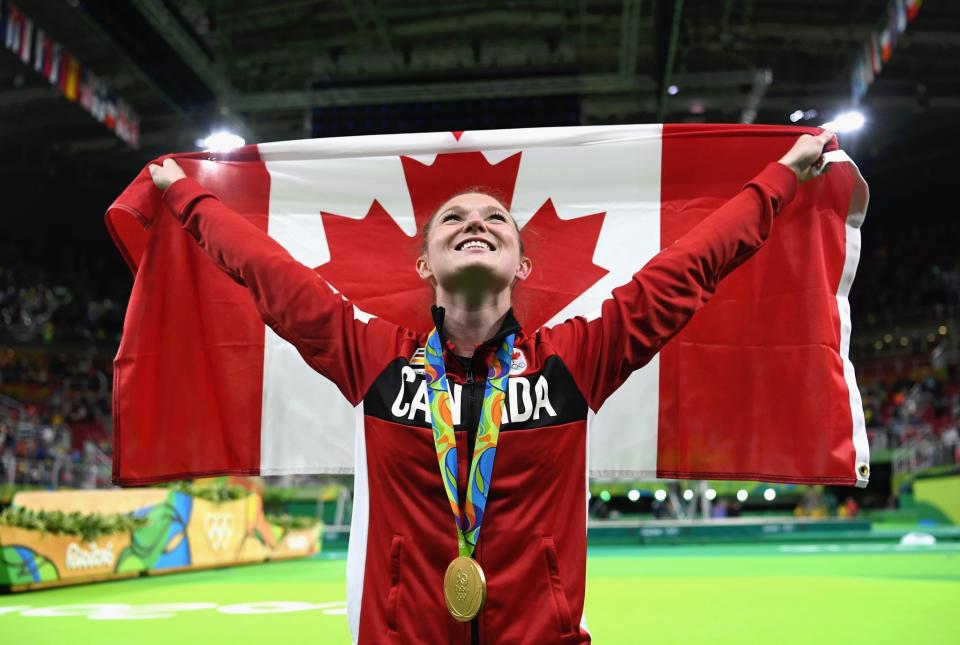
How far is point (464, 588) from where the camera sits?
198cm

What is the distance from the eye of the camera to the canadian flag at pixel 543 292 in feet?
10.2

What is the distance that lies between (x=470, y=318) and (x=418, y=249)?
1.08 metres

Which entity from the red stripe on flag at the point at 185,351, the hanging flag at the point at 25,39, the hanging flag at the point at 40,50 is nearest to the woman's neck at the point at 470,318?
the red stripe on flag at the point at 185,351

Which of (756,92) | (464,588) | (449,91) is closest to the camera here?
(464,588)

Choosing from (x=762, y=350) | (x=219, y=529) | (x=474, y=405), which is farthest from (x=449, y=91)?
(x=474, y=405)

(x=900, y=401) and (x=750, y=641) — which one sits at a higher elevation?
(x=900, y=401)

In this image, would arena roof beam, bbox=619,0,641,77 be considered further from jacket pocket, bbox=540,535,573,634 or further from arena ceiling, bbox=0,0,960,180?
jacket pocket, bbox=540,535,573,634

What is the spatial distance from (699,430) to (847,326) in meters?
0.66

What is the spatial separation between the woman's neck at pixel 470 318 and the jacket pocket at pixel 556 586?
58 centimetres

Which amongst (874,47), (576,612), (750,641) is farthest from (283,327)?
(874,47)

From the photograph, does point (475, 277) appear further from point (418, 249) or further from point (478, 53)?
point (478, 53)

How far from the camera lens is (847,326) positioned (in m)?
3.20

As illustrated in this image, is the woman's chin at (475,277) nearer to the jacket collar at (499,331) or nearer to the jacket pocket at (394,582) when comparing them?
the jacket collar at (499,331)

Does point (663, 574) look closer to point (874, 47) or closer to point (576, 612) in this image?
point (576, 612)
